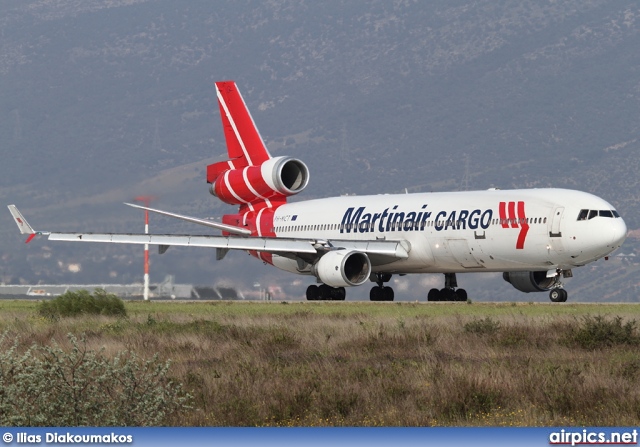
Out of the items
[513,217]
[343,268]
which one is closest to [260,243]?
[343,268]

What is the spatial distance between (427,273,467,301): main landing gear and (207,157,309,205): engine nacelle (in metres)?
6.91

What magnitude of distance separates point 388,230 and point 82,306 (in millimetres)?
13667

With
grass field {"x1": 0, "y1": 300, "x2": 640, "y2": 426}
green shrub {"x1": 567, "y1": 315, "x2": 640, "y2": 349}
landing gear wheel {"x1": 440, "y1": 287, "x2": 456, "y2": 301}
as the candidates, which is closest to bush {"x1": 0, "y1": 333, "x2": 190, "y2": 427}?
grass field {"x1": 0, "y1": 300, "x2": 640, "y2": 426}

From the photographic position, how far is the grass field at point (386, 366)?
15719mm

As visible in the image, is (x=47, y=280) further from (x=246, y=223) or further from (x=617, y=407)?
(x=617, y=407)

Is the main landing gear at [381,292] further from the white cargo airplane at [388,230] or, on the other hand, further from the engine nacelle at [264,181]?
the engine nacelle at [264,181]

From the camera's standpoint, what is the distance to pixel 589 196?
1604 inches

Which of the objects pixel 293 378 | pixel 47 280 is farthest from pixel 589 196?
pixel 47 280

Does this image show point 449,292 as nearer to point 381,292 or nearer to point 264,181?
point 381,292

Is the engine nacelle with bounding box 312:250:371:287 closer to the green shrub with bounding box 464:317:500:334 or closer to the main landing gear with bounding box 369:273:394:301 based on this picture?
the main landing gear with bounding box 369:273:394:301

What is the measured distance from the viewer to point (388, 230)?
149ft

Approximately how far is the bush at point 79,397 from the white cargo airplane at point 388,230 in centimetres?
2608

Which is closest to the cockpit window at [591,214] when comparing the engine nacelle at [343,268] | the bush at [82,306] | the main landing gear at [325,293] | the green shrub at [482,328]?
the engine nacelle at [343,268]

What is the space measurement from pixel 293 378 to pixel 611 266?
163 metres
